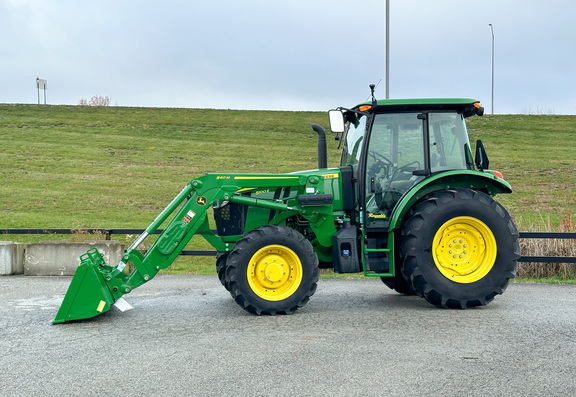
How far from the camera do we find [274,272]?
772 cm

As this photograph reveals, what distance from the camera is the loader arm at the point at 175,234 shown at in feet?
24.1

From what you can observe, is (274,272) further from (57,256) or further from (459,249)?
(57,256)

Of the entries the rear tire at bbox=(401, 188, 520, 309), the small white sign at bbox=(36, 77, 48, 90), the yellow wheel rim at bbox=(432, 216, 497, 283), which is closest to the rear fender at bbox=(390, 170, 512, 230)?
A: the rear tire at bbox=(401, 188, 520, 309)

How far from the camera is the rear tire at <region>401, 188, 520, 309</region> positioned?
7984mm

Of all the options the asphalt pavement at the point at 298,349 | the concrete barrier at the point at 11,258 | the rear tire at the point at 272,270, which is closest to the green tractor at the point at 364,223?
the rear tire at the point at 272,270

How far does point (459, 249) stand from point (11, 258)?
8.00m

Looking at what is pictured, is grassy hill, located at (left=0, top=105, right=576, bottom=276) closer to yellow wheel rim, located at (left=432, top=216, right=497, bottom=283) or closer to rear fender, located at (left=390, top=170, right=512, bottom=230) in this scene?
rear fender, located at (left=390, top=170, right=512, bottom=230)

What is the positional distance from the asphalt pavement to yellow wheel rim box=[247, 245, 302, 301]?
321mm

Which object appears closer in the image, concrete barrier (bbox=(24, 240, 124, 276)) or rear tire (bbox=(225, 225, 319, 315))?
rear tire (bbox=(225, 225, 319, 315))

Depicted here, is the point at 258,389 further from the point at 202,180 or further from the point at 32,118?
the point at 32,118

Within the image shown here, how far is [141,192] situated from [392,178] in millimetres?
15449

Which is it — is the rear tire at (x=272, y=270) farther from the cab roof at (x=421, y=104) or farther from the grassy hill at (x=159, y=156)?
the grassy hill at (x=159, y=156)

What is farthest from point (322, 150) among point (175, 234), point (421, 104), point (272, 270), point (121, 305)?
point (121, 305)

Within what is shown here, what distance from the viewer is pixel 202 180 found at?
8.04 m
